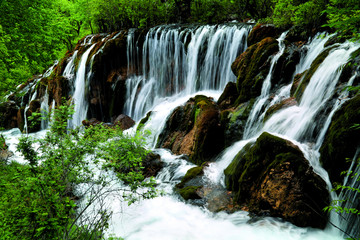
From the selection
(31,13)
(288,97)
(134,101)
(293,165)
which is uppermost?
(31,13)

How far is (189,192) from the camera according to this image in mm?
6539

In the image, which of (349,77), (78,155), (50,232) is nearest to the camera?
(50,232)

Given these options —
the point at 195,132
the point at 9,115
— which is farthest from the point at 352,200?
the point at 9,115

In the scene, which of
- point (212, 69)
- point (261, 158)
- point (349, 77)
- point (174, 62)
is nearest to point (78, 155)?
point (261, 158)

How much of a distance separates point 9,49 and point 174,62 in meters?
9.79

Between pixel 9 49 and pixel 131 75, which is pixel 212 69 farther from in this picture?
pixel 9 49

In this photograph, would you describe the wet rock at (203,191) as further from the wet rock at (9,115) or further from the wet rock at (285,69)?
the wet rock at (9,115)

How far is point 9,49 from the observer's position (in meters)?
7.38

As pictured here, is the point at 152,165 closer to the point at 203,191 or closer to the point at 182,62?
Answer: the point at 203,191

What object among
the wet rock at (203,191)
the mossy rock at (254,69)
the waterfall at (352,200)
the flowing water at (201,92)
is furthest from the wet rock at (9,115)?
the waterfall at (352,200)

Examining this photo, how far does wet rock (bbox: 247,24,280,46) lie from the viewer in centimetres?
1122

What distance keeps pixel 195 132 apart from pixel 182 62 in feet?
25.0

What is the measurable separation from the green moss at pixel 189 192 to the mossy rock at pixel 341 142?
3.20 metres

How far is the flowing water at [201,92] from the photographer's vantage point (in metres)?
5.32
